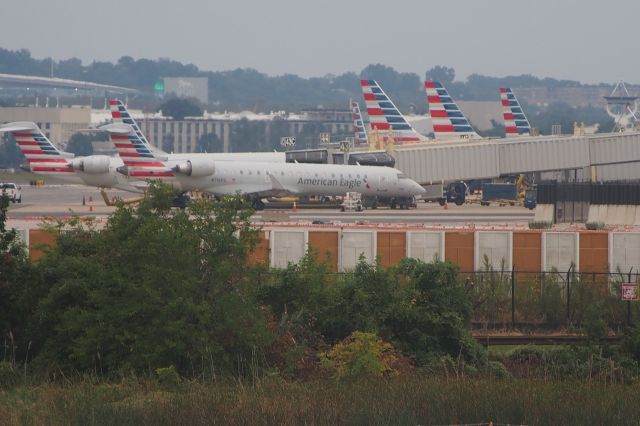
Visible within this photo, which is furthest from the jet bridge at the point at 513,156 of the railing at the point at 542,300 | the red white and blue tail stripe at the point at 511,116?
the railing at the point at 542,300

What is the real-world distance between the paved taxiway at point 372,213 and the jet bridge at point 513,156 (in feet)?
8.32

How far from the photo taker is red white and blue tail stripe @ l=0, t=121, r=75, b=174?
83.1m

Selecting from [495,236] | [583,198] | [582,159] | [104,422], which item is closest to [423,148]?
[582,159]

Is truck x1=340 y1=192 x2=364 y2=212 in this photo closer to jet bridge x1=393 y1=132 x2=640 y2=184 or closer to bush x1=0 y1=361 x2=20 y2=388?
jet bridge x1=393 y1=132 x2=640 y2=184

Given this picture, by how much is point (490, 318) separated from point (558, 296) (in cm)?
247

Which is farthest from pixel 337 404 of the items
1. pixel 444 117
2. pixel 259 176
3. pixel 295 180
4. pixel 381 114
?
pixel 381 114

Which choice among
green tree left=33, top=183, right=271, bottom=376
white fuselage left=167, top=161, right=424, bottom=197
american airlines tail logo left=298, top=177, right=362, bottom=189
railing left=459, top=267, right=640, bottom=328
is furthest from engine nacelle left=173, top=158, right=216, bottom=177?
green tree left=33, top=183, right=271, bottom=376

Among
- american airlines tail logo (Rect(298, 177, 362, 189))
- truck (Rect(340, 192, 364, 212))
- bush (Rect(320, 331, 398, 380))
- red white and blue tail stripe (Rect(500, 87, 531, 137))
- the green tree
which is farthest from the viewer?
red white and blue tail stripe (Rect(500, 87, 531, 137))

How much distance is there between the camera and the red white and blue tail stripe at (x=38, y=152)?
273ft

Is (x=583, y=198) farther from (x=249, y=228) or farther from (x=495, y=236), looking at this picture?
(x=249, y=228)

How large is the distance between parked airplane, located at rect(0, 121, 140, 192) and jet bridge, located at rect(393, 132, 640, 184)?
71.8 ft

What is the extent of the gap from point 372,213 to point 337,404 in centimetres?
5611

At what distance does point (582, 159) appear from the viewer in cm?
9400

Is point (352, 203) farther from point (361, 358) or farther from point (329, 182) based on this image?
point (361, 358)
